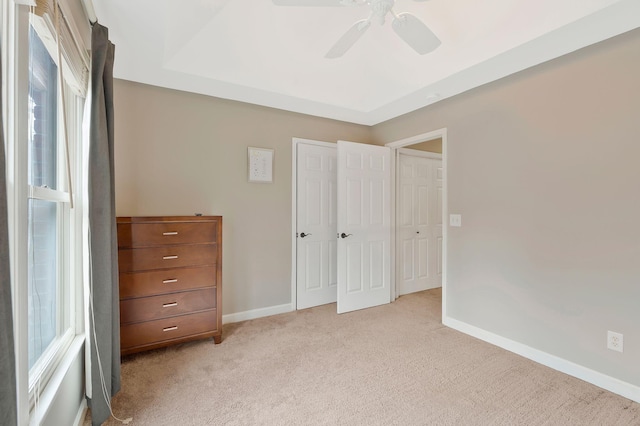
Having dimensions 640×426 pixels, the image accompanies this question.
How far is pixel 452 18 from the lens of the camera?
2.24m

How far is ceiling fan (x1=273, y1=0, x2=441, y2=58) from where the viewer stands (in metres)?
1.54

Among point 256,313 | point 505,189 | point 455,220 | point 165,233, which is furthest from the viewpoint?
point 256,313

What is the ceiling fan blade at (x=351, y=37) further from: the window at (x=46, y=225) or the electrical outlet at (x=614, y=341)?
the electrical outlet at (x=614, y=341)

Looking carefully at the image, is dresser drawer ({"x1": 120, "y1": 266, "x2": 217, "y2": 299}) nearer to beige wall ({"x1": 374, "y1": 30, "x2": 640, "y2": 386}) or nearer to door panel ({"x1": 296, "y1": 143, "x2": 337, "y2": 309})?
door panel ({"x1": 296, "y1": 143, "x2": 337, "y2": 309})

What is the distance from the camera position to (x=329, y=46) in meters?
2.64

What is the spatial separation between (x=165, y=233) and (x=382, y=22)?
2.11 m

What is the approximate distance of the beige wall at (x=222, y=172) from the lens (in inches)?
106

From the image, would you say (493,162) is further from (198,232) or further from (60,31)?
(60,31)

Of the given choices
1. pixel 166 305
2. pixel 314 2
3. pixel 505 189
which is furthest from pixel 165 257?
pixel 505 189

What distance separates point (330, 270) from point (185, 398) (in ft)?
6.90

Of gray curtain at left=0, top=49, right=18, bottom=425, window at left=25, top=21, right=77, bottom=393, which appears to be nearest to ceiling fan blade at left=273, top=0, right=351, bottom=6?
window at left=25, top=21, right=77, bottom=393

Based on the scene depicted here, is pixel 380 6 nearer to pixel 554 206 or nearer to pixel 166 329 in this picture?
pixel 554 206

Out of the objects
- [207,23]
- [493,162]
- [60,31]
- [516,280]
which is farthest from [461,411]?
[207,23]

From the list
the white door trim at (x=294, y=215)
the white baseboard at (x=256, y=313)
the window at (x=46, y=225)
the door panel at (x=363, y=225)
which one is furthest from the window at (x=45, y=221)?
the door panel at (x=363, y=225)
